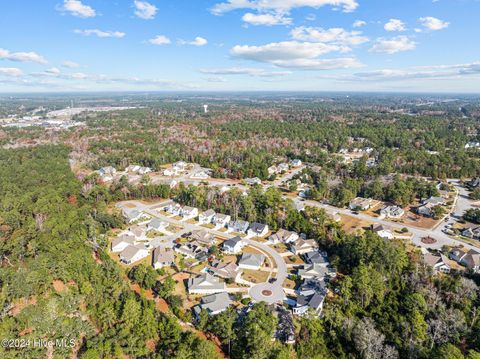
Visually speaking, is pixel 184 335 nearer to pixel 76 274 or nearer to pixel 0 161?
pixel 76 274

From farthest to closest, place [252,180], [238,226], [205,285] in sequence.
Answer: [252,180] → [238,226] → [205,285]

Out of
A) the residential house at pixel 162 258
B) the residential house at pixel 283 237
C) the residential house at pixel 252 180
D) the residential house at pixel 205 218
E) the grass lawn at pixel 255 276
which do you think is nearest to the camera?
the grass lawn at pixel 255 276

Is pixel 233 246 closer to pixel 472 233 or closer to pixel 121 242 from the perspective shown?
pixel 121 242

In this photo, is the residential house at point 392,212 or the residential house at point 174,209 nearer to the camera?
the residential house at point 392,212

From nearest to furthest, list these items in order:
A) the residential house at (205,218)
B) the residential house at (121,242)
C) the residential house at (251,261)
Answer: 1. the residential house at (251,261)
2. the residential house at (121,242)
3. the residential house at (205,218)

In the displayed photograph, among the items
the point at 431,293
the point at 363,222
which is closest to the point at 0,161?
the point at 363,222

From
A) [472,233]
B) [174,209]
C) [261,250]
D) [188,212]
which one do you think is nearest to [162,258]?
[261,250]

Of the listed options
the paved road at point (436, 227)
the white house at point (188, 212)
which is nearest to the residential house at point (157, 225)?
the white house at point (188, 212)

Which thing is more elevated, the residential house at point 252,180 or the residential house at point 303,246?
the residential house at point 252,180

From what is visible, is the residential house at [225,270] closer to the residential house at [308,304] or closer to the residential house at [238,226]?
the residential house at [308,304]
